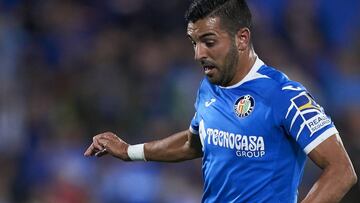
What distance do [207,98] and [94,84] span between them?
17.9 feet

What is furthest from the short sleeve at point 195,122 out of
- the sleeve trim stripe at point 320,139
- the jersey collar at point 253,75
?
the sleeve trim stripe at point 320,139

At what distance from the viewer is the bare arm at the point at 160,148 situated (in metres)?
5.10

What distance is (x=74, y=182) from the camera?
29.4 feet

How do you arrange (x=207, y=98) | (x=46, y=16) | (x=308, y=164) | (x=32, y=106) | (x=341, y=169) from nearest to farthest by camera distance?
(x=341, y=169) → (x=207, y=98) → (x=308, y=164) → (x=32, y=106) → (x=46, y=16)

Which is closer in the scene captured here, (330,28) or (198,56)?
(198,56)

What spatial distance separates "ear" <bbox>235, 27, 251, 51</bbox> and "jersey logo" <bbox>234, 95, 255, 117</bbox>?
27 cm

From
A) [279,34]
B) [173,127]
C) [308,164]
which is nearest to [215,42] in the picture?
[308,164]

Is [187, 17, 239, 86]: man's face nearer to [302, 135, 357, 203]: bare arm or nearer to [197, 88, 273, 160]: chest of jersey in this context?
[197, 88, 273, 160]: chest of jersey

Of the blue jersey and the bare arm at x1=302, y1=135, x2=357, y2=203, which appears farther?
the blue jersey

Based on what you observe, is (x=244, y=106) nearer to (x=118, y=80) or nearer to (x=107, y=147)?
(x=107, y=147)

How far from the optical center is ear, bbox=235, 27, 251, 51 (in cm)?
441

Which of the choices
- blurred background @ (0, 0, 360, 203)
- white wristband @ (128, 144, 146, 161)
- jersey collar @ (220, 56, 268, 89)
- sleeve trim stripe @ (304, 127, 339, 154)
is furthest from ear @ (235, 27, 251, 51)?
blurred background @ (0, 0, 360, 203)

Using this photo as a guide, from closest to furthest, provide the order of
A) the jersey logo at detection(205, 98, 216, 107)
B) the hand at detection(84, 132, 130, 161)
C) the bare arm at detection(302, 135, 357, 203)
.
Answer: the bare arm at detection(302, 135, 357, 203), the jersey logo at detection(205, 98, 216, 107), the hand at detection(84, 132, 130, 161)

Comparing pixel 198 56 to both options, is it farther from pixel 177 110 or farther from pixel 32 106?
pixel 32 106
